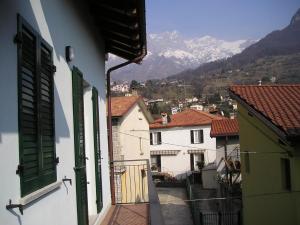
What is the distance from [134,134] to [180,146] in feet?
60.8

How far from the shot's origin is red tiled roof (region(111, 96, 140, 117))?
74.3 feet

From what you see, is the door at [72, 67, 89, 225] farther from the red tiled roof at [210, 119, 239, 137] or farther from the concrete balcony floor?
the red tiled roof at [210, 119, 239, 137]

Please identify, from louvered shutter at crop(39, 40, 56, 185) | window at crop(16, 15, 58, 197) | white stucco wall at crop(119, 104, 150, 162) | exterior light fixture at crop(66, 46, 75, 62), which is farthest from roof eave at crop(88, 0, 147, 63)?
white stucco wall at crop(119, 104, 150, 162)

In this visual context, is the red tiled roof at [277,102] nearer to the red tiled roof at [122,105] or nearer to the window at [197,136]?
the red tiled roof at [122,105]

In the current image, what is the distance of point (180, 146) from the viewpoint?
43156 millimetres

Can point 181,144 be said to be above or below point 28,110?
below

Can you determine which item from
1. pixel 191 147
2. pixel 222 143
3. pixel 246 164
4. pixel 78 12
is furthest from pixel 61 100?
pixel 191 147

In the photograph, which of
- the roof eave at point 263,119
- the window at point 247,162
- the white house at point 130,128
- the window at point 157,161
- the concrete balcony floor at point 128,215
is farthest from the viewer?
the window at point 157,161

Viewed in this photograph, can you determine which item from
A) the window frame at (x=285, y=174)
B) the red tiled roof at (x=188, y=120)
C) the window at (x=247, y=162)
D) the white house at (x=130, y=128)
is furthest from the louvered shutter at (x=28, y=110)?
the red tiled roof at (x=188, y=120)

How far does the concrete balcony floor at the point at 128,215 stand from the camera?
680 cm

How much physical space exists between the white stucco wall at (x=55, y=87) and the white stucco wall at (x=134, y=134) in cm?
1575

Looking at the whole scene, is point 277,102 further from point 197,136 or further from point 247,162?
point 197,136

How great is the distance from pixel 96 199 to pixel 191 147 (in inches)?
1450

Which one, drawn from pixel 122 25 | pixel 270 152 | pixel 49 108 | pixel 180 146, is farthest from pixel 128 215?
pixel 180 146
